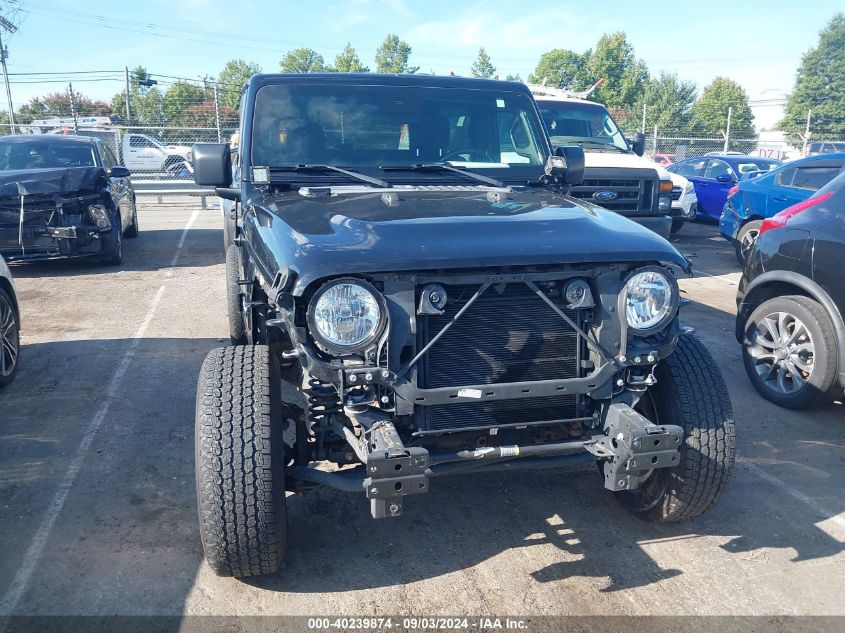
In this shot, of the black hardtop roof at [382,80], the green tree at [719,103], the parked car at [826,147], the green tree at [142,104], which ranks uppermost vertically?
the green tree at [719,103]

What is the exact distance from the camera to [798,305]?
498cm

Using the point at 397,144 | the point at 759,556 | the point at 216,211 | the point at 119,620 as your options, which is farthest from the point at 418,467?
the point at 216,211

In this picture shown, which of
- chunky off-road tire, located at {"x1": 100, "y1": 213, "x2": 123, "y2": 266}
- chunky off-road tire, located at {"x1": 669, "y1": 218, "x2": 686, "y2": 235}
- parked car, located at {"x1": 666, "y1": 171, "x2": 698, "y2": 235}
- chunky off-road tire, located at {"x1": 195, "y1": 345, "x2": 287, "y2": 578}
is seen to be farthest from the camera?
chunky off-road tire, located at {"x1": 669, "y1": 218, "x2": 686, "y2": 235}

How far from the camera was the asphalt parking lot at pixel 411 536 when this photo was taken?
299cm

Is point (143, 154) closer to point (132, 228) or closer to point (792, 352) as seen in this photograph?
point (132, 228)

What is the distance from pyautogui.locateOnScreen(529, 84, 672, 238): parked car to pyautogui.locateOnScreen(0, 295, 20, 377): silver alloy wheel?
559cm

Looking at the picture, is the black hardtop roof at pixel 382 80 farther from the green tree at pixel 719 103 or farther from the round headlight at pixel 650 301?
the green tree at pixel 719 103

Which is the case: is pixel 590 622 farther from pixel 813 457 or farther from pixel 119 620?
pixel 813 457

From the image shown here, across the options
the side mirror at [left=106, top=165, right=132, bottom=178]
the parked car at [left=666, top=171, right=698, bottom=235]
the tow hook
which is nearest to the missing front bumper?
the tow hook

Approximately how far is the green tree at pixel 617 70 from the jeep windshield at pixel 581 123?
55134 mm

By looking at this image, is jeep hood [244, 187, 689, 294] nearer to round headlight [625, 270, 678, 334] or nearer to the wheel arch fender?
round headlight [625, 270, 678, 334]

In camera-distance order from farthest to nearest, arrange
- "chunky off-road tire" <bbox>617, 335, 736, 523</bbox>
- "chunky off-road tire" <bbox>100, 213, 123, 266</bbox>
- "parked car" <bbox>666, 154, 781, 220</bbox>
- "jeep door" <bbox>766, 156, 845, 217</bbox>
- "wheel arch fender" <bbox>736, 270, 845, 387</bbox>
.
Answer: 1. "parked car" <bbox>666, 154, 781, 220</bbox>
2. "chunky off-road tire" <bbox>100, 213, 123, 266</bbox>
3. "jeep door" <bbox>766, 156, 845, 217</bbox>
4. "wheel arch fender" <bbox>736, 270, 845, 387</bbox>
5. "chunky off-road tire" <bbox>617, 335, 736, 523</bbox>

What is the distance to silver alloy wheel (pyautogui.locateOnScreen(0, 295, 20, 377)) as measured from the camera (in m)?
5.15

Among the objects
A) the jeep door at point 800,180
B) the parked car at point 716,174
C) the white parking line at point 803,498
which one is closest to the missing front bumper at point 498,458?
the white parking line at point 803,498
